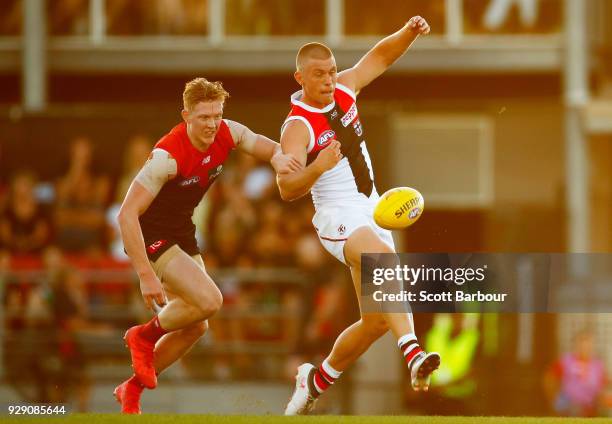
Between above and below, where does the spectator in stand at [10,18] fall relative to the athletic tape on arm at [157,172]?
above

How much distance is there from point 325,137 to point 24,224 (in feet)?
25.8

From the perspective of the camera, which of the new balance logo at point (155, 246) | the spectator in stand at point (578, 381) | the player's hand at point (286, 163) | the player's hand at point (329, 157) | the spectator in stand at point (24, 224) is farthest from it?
the spectator in stand at point (24, 224)

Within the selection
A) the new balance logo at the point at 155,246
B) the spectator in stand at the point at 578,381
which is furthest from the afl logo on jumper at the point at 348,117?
the spectator in stand at the point at 578,381

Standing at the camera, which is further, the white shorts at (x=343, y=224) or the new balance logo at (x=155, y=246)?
the new balance logo at (x=155, y=246)

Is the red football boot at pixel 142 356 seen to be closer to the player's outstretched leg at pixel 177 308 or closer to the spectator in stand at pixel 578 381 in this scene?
the player's outstretched leg at pixel 177 308

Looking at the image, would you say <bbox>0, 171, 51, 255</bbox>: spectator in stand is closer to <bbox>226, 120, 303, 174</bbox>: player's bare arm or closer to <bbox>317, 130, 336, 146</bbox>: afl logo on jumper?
<bbox>226, 120, 303, 174</bbox>: player's bare arm

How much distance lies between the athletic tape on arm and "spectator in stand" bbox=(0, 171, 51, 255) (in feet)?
23.4

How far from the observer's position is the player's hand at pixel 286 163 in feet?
31.9

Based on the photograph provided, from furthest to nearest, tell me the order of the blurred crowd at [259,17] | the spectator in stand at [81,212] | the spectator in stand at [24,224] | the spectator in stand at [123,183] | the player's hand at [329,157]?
the blurred crowd at [259,17]
the spectator in stand at [24,224]
the spectator in stand at [81,212]
the spectator in stand at [123,183]
the player's hand at [329,157]

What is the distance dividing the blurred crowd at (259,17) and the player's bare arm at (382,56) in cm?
1181

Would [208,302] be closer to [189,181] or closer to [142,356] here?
[142,356]

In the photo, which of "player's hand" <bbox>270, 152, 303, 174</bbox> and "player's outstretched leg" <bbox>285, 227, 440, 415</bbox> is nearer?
"player's outstretched leg" <bbox>285, 227, 440, 415</bbox>

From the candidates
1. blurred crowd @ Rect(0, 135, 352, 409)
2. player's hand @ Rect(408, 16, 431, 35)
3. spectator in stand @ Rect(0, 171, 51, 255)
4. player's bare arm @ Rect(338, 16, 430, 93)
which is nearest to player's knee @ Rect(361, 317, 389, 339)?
player's bare arm @ Rect(338, 16, 430, 93)

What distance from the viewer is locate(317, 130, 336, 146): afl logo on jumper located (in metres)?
10.1
